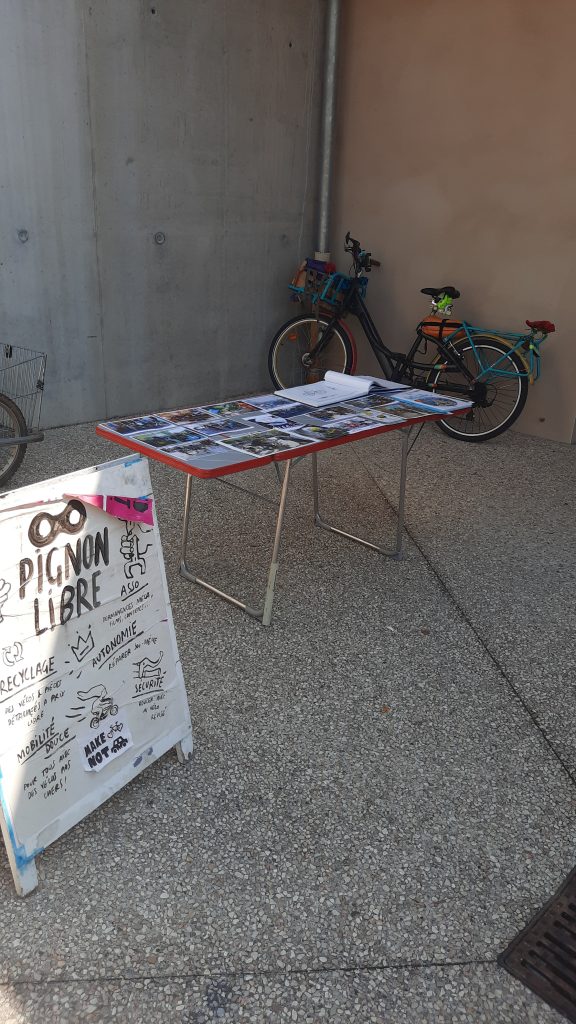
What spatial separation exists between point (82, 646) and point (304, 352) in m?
4.74

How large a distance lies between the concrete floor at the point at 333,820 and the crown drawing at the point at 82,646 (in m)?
0.49

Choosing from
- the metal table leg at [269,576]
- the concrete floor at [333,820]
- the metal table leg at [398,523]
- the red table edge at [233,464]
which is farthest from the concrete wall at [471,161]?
the metal table leg at [269,576]

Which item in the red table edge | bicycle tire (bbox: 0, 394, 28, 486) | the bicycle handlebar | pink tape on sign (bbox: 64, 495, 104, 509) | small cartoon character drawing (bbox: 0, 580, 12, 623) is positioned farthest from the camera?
the bicycle handlebar

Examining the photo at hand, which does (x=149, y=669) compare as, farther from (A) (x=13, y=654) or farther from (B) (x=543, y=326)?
(B) (x=543, y=326)

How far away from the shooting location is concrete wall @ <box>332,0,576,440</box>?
16.0 ft

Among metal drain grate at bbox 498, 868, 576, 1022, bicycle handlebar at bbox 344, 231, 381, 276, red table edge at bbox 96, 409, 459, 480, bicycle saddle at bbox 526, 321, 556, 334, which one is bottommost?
metal drain grate at bbox 498, 868, 576, 1022

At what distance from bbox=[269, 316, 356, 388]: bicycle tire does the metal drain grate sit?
4.65 m

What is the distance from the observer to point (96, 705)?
190cm

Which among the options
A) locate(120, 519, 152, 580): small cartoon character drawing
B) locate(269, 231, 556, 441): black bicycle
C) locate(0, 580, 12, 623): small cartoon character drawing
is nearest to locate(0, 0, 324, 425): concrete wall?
locate(269, 231, 556, 441): black bicycle

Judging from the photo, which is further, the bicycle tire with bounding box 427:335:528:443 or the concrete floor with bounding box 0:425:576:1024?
the bicycle tire with bounding box 427:335:528:443

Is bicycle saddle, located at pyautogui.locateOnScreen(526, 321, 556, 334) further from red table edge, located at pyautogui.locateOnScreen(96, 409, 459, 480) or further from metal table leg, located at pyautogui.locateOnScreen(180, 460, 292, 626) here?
metal table leg, located at pyautogui.locateOnScreen(180, 460, 292, 626)

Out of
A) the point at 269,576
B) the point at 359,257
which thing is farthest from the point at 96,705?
the point at 359,257

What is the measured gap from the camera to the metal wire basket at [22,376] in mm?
4562

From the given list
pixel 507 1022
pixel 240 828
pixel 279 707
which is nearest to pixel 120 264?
pixel 279 707
